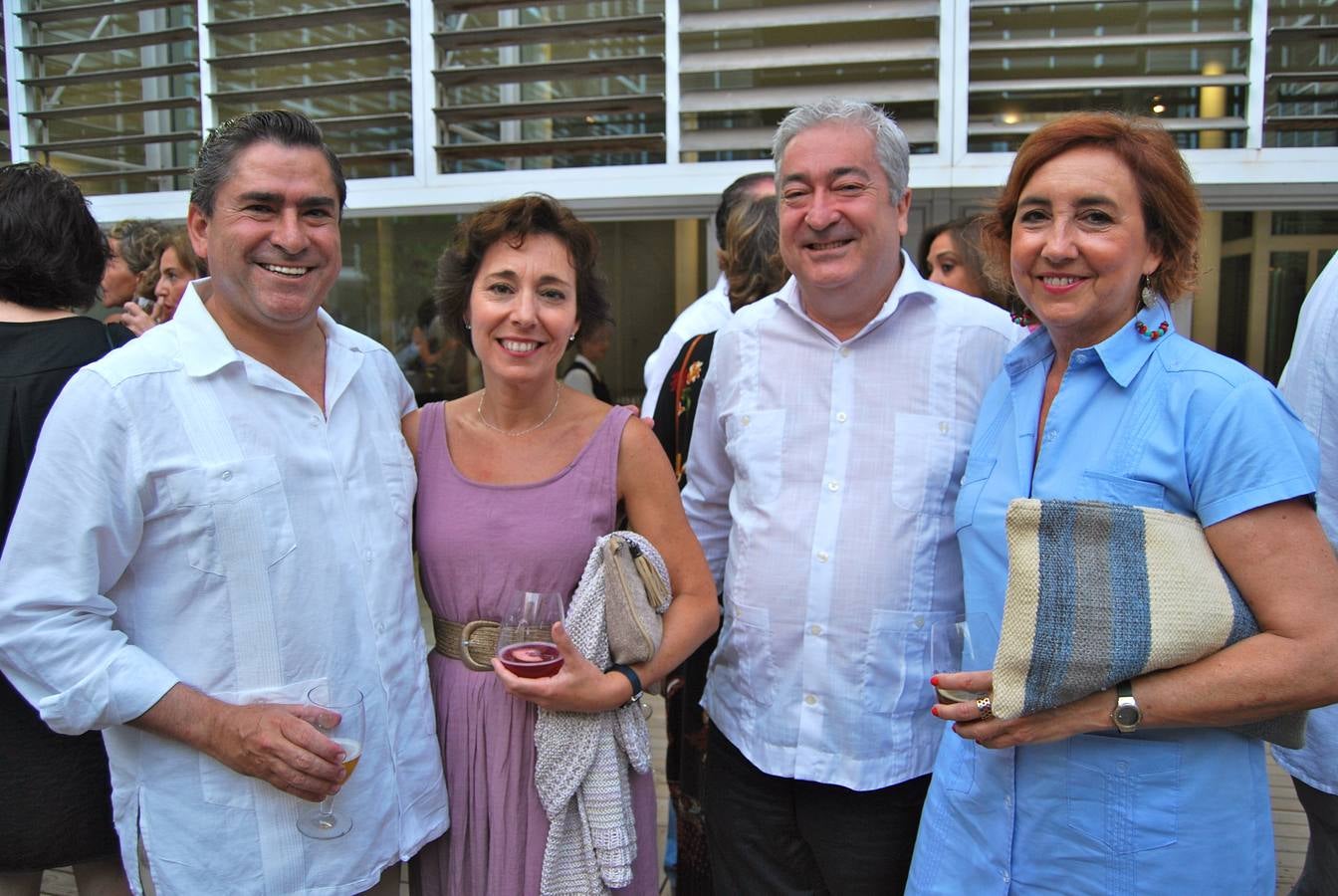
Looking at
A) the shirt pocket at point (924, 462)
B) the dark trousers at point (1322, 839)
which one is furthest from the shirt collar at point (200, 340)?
the dark trousers at point (1322, 839)

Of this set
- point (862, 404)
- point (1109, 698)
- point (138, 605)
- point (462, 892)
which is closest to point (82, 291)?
point (138, 605)

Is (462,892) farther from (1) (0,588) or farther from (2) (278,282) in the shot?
(2) (278,282)

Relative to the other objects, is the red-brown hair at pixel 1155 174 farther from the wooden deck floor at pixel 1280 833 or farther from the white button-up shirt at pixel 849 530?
the wooden deck floor at pixel 1280 833

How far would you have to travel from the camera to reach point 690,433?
2629 mm

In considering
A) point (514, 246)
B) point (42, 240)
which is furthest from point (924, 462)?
point (42, 240)

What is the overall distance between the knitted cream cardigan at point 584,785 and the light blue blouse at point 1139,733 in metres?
0.68

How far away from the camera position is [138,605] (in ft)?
5.41

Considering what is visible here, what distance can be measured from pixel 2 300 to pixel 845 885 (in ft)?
7.96

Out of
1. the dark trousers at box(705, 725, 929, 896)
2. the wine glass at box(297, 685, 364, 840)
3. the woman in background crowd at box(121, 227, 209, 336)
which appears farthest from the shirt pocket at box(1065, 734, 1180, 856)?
the woman in background crowd at box(121, 227, 209, 336)

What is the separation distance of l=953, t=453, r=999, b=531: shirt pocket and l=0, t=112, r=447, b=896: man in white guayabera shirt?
3.63ft

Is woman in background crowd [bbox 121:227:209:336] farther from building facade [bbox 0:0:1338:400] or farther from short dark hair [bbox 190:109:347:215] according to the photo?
short dark hair [bbox 190:109:347:215]

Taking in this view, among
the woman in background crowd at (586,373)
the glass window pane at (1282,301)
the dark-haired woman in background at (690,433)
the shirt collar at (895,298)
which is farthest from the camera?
the woman in background crowd at (586,373)

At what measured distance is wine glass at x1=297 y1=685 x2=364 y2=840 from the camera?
5.30 feet

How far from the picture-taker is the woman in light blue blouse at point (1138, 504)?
1.39 m
